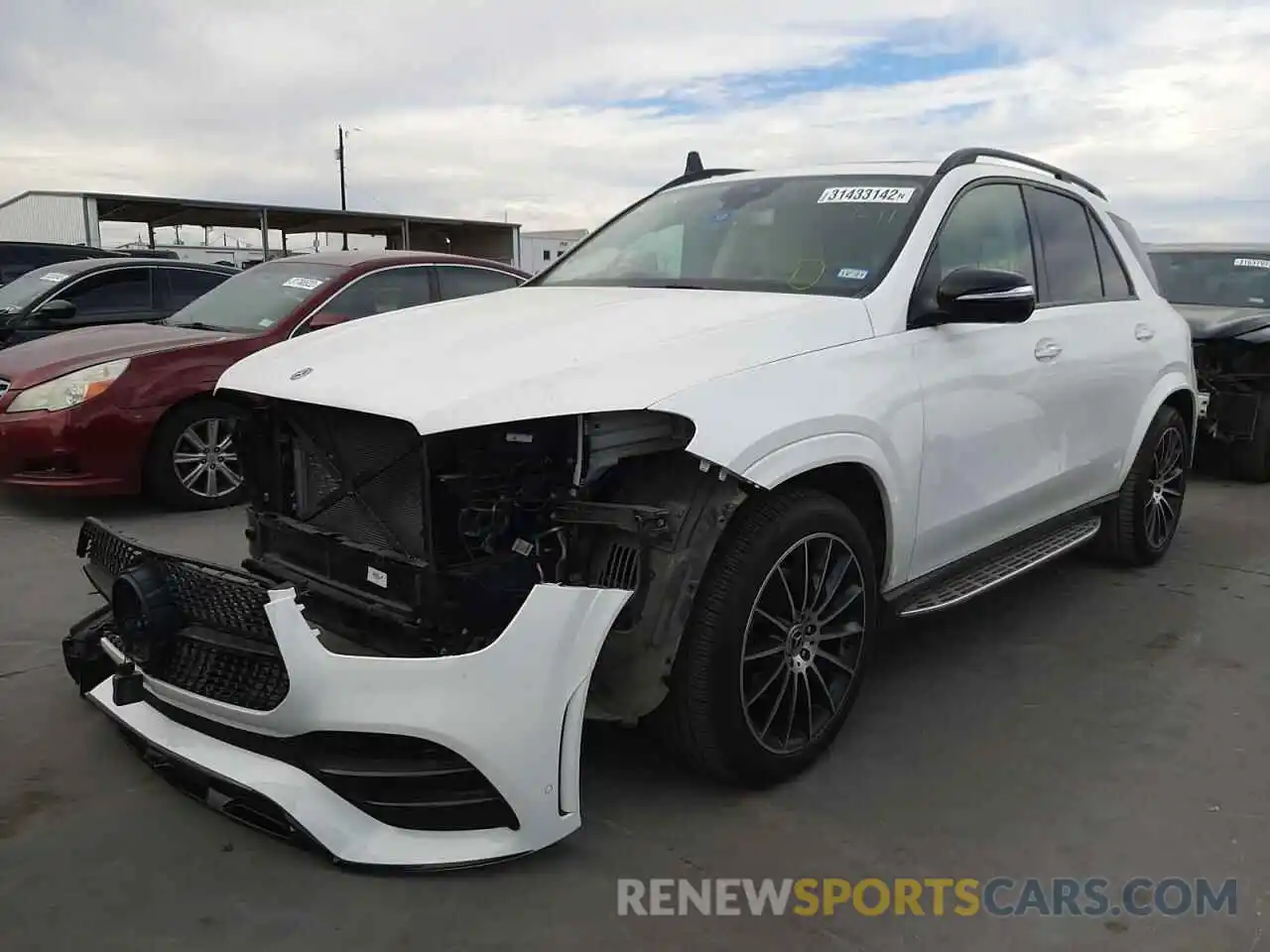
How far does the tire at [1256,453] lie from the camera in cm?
724

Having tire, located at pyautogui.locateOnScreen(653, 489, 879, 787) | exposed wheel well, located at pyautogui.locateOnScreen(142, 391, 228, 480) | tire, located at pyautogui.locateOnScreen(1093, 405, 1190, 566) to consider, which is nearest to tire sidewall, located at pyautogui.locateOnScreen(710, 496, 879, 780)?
tire, located at pyautogui.locateOnScreen(653, 489, 879, 787)

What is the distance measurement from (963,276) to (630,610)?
1530mm

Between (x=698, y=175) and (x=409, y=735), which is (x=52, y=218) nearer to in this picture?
(x=698, y=175)

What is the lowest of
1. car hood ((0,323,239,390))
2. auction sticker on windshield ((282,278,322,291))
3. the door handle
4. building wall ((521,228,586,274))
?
car hood ((0,323,239,390))

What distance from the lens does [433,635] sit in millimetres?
2570

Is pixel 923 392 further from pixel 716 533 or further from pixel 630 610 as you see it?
pixel 630 610

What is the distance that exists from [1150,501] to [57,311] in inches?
301

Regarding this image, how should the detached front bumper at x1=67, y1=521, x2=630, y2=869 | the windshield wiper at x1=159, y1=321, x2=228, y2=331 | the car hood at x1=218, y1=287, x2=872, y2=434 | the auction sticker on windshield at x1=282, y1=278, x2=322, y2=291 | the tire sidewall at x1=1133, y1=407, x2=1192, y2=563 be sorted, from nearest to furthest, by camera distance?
1. the detached front bumper at x1=67, y1=521, x2=630, y2=869
2. the car hood at x1=218, y1=287, x2=872, y2=434
3. the tire sidewall at x1=1133, y1=407, x2=1192, y2=563
4. the windshield wiper at x1=159, y1=321, x2=228, y2=331
5. the auction sticker on windshield at x1=282, y1=278, x2=322, y2=291

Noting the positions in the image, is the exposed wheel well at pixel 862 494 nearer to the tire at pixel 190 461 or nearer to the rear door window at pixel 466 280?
the tire at pixel 190 461

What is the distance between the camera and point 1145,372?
4.73m

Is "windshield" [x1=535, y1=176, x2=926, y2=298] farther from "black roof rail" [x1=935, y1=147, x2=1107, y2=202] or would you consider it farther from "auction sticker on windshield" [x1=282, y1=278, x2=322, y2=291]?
"auction sticker on windshield" [x1=282, y1=278, x2=322, y2=291]

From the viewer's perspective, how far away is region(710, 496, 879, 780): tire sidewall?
2.68m

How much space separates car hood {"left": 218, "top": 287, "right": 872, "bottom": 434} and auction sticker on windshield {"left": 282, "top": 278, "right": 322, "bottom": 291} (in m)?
3.42

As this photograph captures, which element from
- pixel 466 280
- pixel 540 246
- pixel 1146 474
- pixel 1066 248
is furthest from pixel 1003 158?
pixel 540 246
